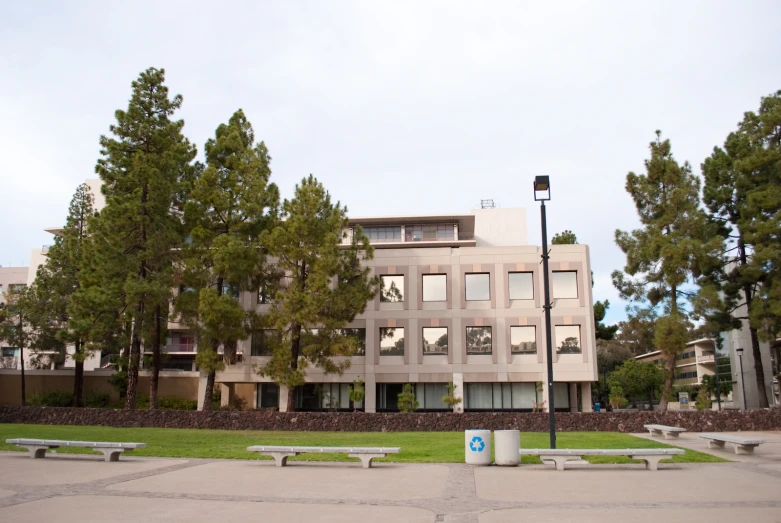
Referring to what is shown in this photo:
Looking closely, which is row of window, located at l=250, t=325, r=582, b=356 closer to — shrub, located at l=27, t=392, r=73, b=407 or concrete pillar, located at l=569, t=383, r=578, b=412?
concrete pillar, located at l=569, t=383, r=578, b=412

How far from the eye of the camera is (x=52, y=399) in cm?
4638

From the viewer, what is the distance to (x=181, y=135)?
3875 cm

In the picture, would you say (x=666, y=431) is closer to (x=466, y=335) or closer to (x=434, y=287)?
(x=466, y=335)

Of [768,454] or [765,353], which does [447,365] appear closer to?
[768,454]

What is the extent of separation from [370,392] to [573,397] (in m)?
13.2

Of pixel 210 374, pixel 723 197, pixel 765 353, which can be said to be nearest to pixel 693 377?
pixel 765 353

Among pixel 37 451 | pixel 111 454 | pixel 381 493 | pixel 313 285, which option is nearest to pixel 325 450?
pixel 381 493

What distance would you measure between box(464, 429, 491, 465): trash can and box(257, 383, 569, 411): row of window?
2705 centimetres

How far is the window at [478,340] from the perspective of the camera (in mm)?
42031

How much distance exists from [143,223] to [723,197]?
3400 cm

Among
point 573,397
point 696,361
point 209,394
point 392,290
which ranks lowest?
A: point 573,397

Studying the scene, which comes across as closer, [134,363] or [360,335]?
[134,363]

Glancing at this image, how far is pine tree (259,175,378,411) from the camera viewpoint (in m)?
34.2

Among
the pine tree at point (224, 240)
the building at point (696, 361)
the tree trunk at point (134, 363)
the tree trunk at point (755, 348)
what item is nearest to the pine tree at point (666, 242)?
the tree trunk at point (755, 348)
